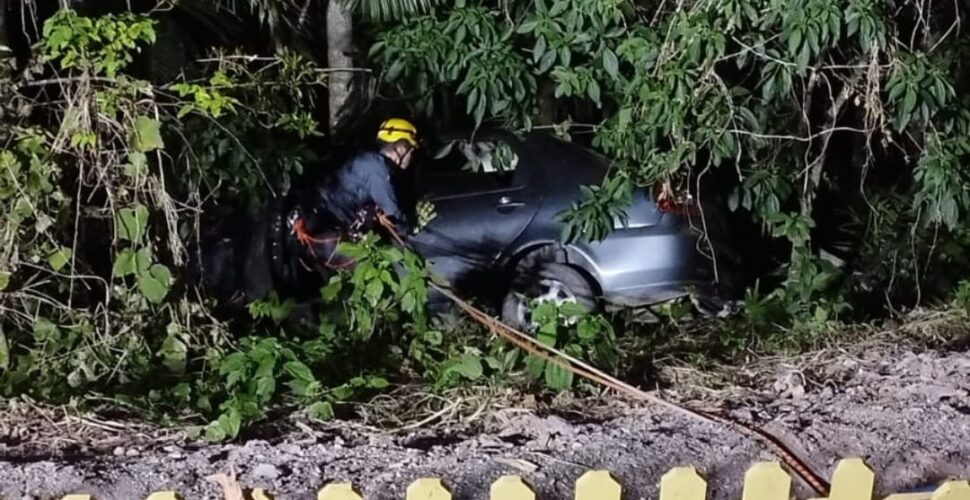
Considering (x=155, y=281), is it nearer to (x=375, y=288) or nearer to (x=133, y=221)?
(x=133, y=221)

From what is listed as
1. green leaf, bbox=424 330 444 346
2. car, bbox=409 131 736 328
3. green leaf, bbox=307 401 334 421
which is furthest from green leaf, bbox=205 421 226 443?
car, bbox=409 131 736 328

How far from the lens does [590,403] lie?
4.98 meters

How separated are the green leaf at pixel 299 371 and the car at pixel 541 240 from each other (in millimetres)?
2412

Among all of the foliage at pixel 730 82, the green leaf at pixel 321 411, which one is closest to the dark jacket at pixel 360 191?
the foliage at pixel 730 82

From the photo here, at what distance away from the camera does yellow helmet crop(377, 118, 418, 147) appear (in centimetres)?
751

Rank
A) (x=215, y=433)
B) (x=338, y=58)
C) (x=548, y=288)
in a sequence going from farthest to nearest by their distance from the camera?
(x=338, y=58), (x=548, y=288), (x=215, y=433)

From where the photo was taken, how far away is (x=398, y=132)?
24.6 feet

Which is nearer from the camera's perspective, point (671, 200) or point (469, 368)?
point (469, 368)

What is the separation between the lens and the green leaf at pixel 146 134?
5.32 m

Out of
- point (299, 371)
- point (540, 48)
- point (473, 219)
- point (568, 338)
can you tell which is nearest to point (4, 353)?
point (299, 371)

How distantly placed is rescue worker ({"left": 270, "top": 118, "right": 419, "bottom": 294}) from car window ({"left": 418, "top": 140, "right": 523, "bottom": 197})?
24 centimetres

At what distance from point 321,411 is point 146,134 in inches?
55.1

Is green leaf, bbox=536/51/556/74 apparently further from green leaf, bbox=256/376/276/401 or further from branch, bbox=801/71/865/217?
green leaf, bbox=256/376/276/401

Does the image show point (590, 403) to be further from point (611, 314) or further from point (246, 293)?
point (246, 293)
